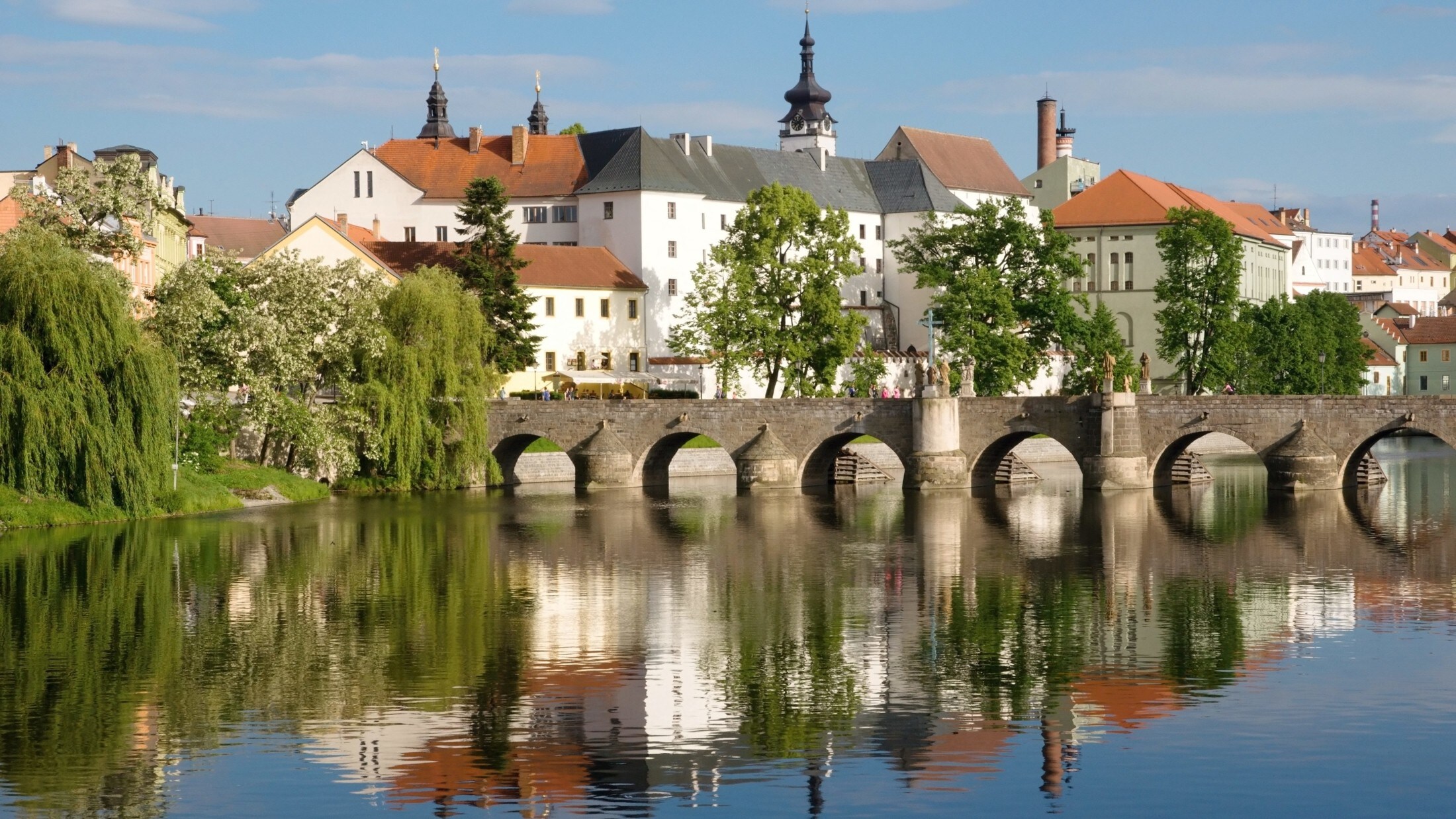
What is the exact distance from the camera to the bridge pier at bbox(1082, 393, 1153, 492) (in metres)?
65.5

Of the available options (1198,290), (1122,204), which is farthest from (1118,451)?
(1122,204)

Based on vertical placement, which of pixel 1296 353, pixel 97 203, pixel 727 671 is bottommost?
pixel 727 671

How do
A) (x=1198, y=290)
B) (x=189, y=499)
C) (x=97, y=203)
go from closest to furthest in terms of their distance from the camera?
(x=189, y=499), (x=97, y=203), (x=1198, y=290)

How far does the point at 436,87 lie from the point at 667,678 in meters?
91.7

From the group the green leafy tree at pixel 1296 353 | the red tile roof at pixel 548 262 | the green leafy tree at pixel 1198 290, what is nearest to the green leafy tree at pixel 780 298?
the red tile roof at pixel 548 262

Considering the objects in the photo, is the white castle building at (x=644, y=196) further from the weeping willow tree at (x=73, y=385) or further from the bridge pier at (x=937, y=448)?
the weeping willow tree at (x=73, y=385)

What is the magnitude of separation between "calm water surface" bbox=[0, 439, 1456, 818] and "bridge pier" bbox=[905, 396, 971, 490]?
13.6 metres

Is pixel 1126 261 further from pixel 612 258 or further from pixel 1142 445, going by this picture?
pixel 1142 445

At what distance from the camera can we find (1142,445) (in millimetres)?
66250

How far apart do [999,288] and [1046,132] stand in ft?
248

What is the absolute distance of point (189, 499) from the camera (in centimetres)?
5622

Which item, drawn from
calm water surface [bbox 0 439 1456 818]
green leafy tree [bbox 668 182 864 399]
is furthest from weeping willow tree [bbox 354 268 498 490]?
green leafy tree [bbox 668 182 864 399]

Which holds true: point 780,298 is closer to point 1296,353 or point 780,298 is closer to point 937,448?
point 937,448

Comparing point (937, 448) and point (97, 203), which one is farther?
point (937, 448)
